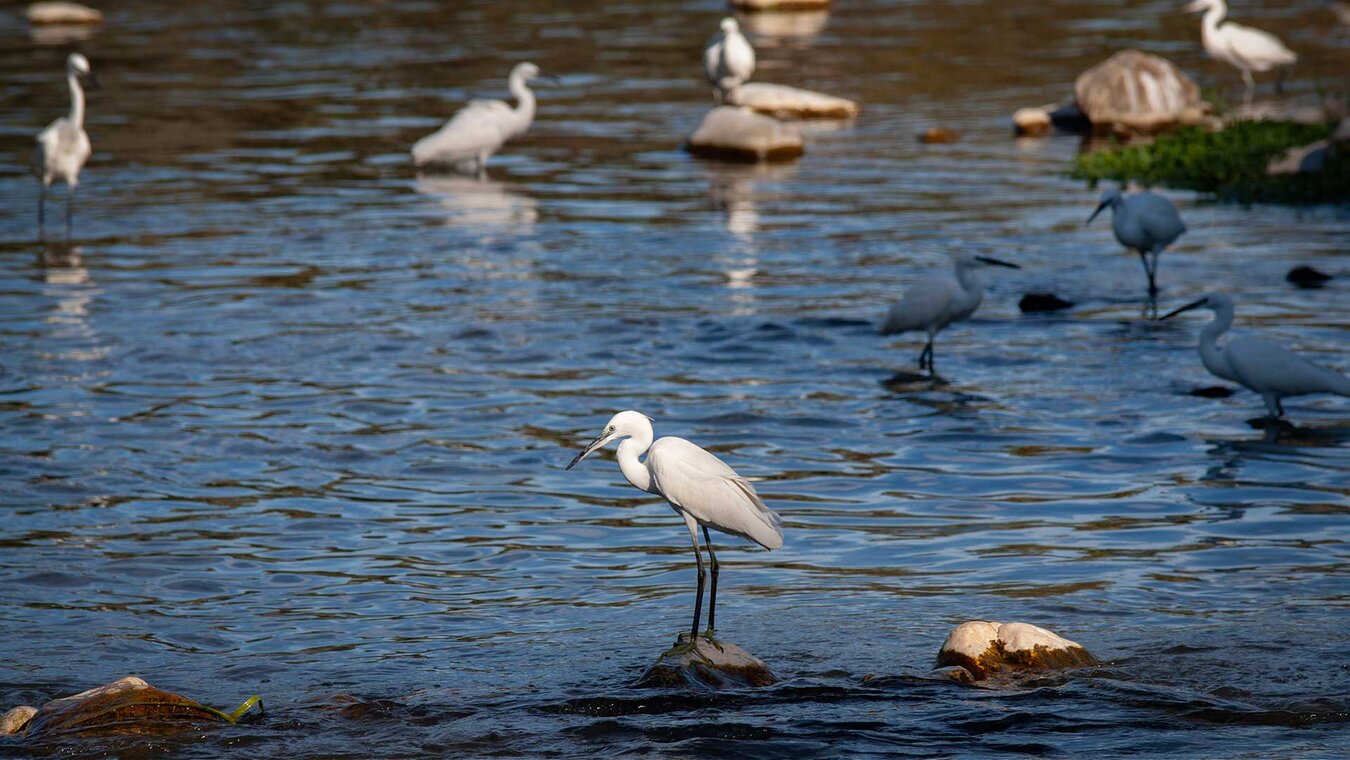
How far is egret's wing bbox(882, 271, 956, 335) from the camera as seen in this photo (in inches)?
551

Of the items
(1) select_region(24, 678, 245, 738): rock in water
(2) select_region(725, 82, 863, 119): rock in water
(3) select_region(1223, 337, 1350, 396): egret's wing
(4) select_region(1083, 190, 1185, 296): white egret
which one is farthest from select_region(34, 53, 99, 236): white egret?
(1) select_region(24, 678, 245, 738): rock in water

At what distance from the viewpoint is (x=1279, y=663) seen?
25.4 feet

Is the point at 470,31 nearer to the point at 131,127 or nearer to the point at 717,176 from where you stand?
the point at 131,127

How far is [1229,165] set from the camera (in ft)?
70.6

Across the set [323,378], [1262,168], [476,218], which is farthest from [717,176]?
[323,378]

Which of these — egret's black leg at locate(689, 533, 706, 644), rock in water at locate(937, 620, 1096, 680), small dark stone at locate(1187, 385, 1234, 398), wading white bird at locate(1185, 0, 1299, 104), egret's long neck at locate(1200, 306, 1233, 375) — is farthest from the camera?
wading white bird at locate(1185, 0, 1299, 104)

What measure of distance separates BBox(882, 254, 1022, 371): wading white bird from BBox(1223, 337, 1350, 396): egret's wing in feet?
7.35

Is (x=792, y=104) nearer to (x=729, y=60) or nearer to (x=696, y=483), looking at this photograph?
(x=729, y=60)

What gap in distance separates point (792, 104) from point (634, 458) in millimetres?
20213

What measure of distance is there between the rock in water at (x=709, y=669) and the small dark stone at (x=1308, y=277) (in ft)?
33.7

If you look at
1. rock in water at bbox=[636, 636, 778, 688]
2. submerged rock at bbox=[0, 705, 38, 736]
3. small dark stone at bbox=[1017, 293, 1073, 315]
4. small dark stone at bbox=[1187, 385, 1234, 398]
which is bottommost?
submerged rock at bbox=[0, 705, 38, 736]

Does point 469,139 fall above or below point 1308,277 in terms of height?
above

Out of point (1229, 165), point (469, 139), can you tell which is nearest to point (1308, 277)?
point (1229, 165)

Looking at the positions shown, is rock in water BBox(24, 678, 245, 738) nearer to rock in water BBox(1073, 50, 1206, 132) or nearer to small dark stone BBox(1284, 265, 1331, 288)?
small dark stone BBox(1284, 265, 1331, 288)
